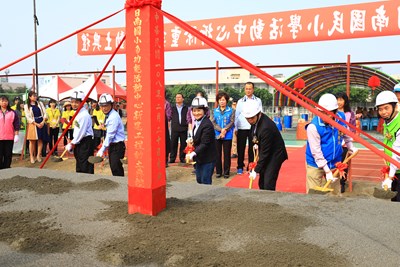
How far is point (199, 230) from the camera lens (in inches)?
65.7

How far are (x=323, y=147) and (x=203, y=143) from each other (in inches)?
50.7

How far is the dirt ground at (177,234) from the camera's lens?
4.43 feet

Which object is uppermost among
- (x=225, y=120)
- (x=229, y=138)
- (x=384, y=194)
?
(x=225, y=120)

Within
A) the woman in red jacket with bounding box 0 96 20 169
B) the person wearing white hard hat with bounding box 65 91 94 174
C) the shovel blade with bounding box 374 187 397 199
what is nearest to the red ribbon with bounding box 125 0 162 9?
the shovel blade with bounding box 374 187 397 199

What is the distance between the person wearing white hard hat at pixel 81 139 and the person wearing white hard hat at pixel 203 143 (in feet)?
4.68

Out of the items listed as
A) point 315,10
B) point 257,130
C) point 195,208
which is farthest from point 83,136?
point 315,10

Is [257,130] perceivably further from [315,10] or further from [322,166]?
[315,10]

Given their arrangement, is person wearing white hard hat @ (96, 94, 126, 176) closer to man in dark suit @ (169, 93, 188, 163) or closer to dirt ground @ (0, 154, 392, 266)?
dirt ground @ (0, 154, 392, 266)

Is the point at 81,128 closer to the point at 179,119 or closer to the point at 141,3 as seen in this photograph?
the point at 179,119

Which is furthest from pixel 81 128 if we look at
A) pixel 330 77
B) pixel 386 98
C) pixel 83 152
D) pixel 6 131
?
pixel 330 77

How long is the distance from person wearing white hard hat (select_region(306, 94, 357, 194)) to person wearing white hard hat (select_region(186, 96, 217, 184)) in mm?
1110

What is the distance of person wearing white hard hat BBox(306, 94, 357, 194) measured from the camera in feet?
9.80

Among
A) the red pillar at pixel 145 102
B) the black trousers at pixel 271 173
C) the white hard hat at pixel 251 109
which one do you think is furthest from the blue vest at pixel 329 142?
the red pillar at pixel 145 102

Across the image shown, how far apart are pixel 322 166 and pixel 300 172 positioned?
3.19m
